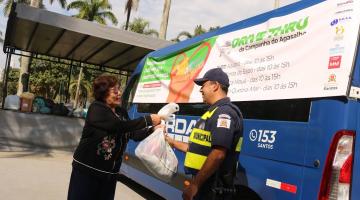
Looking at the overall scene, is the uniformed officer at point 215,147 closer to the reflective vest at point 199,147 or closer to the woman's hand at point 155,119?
the reflective vest at point 199,147

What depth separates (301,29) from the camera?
13.6 feet

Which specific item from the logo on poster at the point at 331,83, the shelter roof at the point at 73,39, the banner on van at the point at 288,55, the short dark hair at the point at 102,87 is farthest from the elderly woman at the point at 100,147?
the shelter roof at the point at 73,39

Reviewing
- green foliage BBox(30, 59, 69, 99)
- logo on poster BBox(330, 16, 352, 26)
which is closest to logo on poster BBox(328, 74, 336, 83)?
logo on poster BBox(330, 16, 352, 26)

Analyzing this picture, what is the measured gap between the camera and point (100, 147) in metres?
3.70

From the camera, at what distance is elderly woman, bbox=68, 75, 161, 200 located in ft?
12.1

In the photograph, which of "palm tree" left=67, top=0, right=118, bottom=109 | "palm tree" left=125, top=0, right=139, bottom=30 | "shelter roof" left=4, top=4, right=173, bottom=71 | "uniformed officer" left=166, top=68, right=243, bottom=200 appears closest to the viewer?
"uniformed officer" left=166, top=68, right=243, bottom=200

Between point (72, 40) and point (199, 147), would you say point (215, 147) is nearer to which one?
point (199, 147)

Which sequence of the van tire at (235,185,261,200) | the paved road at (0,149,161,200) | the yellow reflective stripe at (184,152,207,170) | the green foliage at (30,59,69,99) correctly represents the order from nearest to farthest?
the yellow reflective stripe at (184,152,207,170) → the van tire at (235,185,261,200) → the paved road at (0,149,161,200) → the green foliage at (30,59,69,99)

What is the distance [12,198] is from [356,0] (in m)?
5.51

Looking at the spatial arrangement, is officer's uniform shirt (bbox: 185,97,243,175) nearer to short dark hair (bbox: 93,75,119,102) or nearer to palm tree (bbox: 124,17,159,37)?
short dark hair (bbox: 93,75,119,102)

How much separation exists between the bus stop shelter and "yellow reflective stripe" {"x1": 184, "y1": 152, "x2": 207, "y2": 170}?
372 inches

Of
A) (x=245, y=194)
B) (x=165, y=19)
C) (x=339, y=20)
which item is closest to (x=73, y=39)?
(x=165, y=19)

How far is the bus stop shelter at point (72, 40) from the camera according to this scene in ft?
39.3

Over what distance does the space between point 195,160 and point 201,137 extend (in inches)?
6.8
